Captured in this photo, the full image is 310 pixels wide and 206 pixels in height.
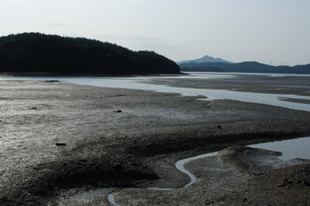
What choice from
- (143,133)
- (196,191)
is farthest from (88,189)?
(143,133)

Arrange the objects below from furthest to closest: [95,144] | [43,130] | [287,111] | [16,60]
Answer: [16,60] → [287,111] → [43,130] → [95,144]

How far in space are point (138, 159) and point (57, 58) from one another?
93.4 metres

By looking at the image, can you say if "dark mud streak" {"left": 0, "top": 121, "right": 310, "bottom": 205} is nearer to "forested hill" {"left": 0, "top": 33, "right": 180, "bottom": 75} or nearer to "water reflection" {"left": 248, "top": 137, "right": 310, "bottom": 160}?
"water reflection" {"left": 248, "top": 137, "right": 310, "bottom": 160}

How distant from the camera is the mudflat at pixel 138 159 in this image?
916 centimetres

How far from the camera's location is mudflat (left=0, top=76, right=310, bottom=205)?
9156mm

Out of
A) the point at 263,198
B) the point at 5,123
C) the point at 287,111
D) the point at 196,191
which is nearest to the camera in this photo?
the point at 263,198

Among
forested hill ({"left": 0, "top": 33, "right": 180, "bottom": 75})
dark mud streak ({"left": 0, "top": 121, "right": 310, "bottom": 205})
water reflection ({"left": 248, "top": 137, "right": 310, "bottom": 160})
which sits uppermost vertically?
forested hill ({"left": 0, "top": 33, "right": 180, "bottom": 75})

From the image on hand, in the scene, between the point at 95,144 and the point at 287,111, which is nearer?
the point at 95,144

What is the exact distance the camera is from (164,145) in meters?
14.6

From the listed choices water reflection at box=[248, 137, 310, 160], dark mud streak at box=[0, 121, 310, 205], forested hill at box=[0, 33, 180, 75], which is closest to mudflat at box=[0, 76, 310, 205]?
dark mud streak at box=[0, 121, 310, 205]

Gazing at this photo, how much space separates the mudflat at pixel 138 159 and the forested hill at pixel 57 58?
74327mm

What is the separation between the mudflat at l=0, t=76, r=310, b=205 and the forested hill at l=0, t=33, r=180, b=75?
244 feet

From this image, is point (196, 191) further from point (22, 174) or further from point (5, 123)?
point (5, 123)

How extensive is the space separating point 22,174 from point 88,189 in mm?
1774
